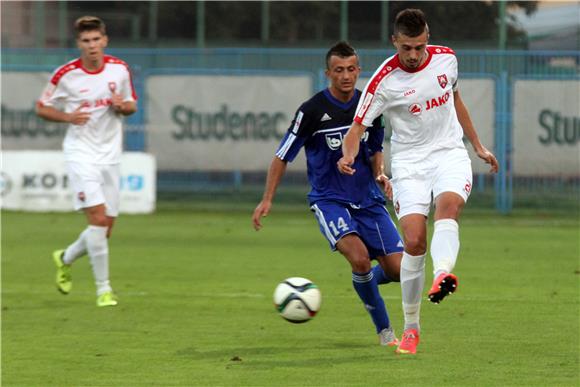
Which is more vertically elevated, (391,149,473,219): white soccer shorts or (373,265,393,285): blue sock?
(391,149,473,219): white soccer shorts

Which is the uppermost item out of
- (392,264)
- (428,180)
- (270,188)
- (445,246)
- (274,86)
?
(274,86)

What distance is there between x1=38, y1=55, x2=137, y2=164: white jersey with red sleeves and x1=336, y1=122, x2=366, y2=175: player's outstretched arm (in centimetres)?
377

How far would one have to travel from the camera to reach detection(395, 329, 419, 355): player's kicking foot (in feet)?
29.1

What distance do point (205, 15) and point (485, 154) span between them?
1817cm

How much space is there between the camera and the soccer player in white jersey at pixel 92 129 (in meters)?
12.0

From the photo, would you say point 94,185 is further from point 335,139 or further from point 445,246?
point 445,246

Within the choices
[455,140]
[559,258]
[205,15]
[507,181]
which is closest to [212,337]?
[455,140]

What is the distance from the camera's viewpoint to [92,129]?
39.8ft

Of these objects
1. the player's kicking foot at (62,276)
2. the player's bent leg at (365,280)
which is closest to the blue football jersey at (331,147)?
the player's bent leg at (365,280)

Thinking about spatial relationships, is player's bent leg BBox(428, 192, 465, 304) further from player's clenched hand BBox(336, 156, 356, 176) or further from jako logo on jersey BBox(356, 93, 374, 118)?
jako logo on jersey BBox(356, 93, 374, 118)

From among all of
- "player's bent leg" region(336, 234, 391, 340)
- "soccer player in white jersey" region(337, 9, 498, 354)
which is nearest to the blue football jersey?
"player's bent leg" region(336, 234, 391, 340)

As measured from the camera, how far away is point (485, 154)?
8953 mm

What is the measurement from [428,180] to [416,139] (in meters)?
0.29

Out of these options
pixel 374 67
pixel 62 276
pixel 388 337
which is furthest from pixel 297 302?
pixel 374 67
